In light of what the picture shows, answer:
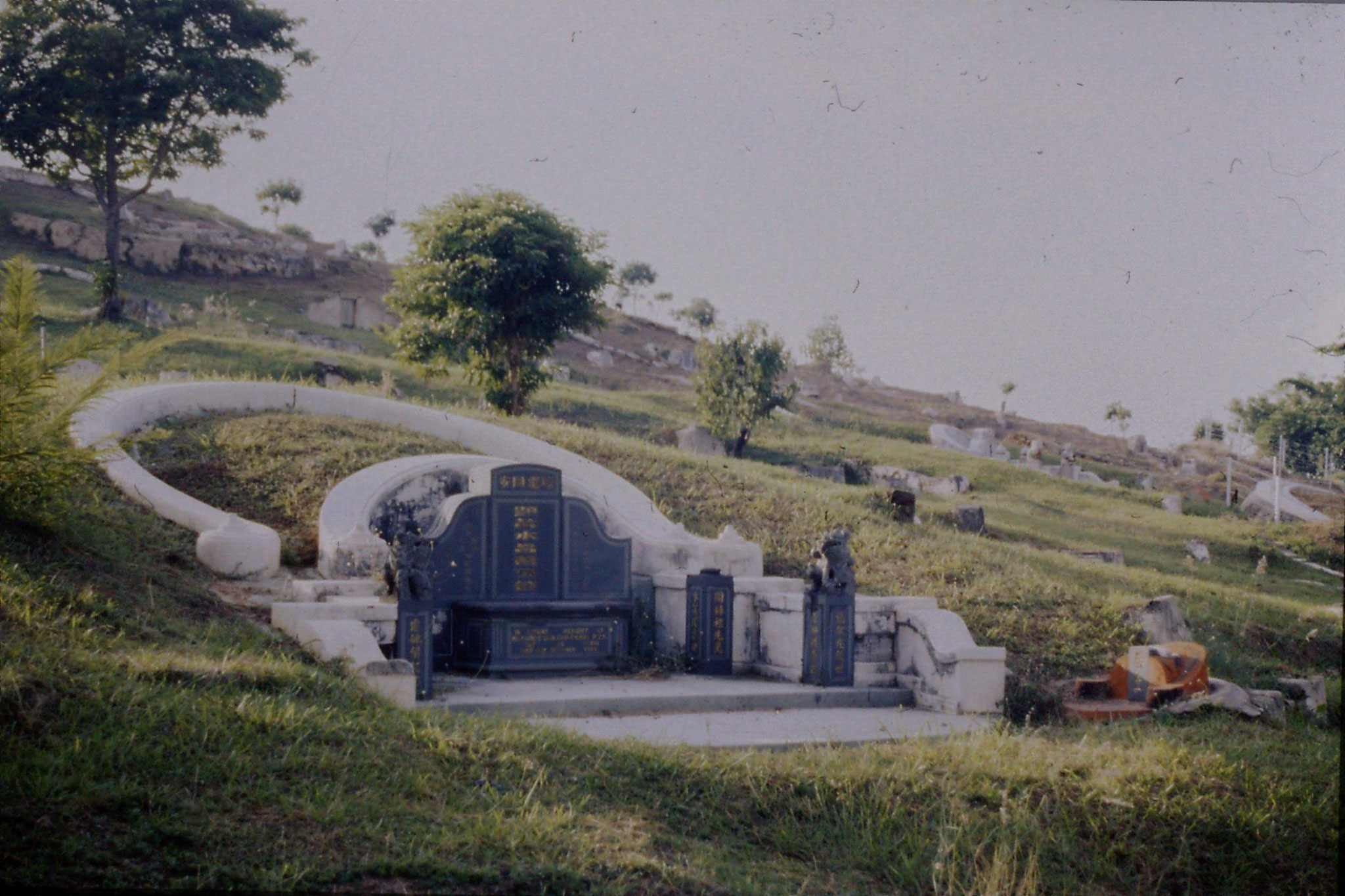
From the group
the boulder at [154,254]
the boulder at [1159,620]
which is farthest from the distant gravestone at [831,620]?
the boulder at [154,254]

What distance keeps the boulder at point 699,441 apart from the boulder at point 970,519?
9370 mm

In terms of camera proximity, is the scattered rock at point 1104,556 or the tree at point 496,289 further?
the tree at point 496,289

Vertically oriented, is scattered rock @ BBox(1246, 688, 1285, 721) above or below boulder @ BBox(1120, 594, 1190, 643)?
below

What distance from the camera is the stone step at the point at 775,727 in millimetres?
7324

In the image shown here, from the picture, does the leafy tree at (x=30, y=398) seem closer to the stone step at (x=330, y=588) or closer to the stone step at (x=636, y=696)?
the stone step at (x=330, y=588)

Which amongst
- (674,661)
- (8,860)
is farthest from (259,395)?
(8,860)

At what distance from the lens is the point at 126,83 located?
2436 centimetres

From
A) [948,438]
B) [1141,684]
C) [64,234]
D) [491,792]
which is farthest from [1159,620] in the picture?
[64,234]

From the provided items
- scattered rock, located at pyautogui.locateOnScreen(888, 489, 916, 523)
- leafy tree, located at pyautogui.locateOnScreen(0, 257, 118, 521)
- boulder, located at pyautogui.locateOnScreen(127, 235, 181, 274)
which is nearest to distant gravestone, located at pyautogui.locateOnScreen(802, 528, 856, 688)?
leafy tree, located at pyautogui.locateOnScreen(0, 257, 118, 521)

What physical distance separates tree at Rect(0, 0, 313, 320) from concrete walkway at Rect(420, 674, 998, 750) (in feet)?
61.9

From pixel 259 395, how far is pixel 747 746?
31.0 ft

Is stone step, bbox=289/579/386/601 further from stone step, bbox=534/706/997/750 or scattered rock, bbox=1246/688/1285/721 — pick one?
scattered rock, bbox=1246/688/1285/721

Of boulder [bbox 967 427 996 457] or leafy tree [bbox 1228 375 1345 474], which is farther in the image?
boulder [bbox 967 427 996 457]

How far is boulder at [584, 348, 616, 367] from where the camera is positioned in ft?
146
